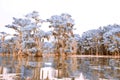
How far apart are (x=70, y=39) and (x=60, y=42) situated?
3.35 metres

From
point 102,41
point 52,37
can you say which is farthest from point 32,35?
point 102,41

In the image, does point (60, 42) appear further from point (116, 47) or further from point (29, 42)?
point (116, 47)

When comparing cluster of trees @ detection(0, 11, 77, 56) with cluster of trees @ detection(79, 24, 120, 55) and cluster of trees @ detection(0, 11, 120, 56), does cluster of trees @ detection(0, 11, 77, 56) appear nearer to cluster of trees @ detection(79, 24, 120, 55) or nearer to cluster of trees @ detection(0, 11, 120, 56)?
cluster of trees @ detection(0, 11, 120, 56)

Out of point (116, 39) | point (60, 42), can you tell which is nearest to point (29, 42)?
point (60, 42)

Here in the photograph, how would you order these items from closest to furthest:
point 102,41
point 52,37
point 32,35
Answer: point 32,35 → point 52,37 → point 102,41

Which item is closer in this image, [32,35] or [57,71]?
[57,71]

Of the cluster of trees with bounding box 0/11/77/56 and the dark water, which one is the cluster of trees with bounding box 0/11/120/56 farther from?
the dark water

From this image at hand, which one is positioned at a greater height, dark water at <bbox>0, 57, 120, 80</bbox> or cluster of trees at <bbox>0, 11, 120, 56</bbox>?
cluster of trees at <bbox>0, 11, 120, 56</bbox>

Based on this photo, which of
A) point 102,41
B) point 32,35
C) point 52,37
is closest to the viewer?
point 32,35

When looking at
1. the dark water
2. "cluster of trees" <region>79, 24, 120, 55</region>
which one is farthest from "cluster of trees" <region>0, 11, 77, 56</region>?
the dark water

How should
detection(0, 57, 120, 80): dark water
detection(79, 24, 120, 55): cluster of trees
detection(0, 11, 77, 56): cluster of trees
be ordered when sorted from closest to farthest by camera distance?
detection(0, 57, 120, 80): dark water < detection(0, 11, 77, 56): cluster of trees < detection(79, 24, 120, 55): cluster of trees

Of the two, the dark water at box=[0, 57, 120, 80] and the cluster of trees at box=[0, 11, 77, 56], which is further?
the cluster of trees at box=[0, 11, 77, 56]

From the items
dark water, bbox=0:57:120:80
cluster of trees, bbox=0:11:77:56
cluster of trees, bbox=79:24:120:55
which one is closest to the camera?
dark water, bbox=0:57:120:80

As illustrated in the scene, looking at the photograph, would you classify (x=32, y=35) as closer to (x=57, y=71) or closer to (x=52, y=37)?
(x=52, y=37)
